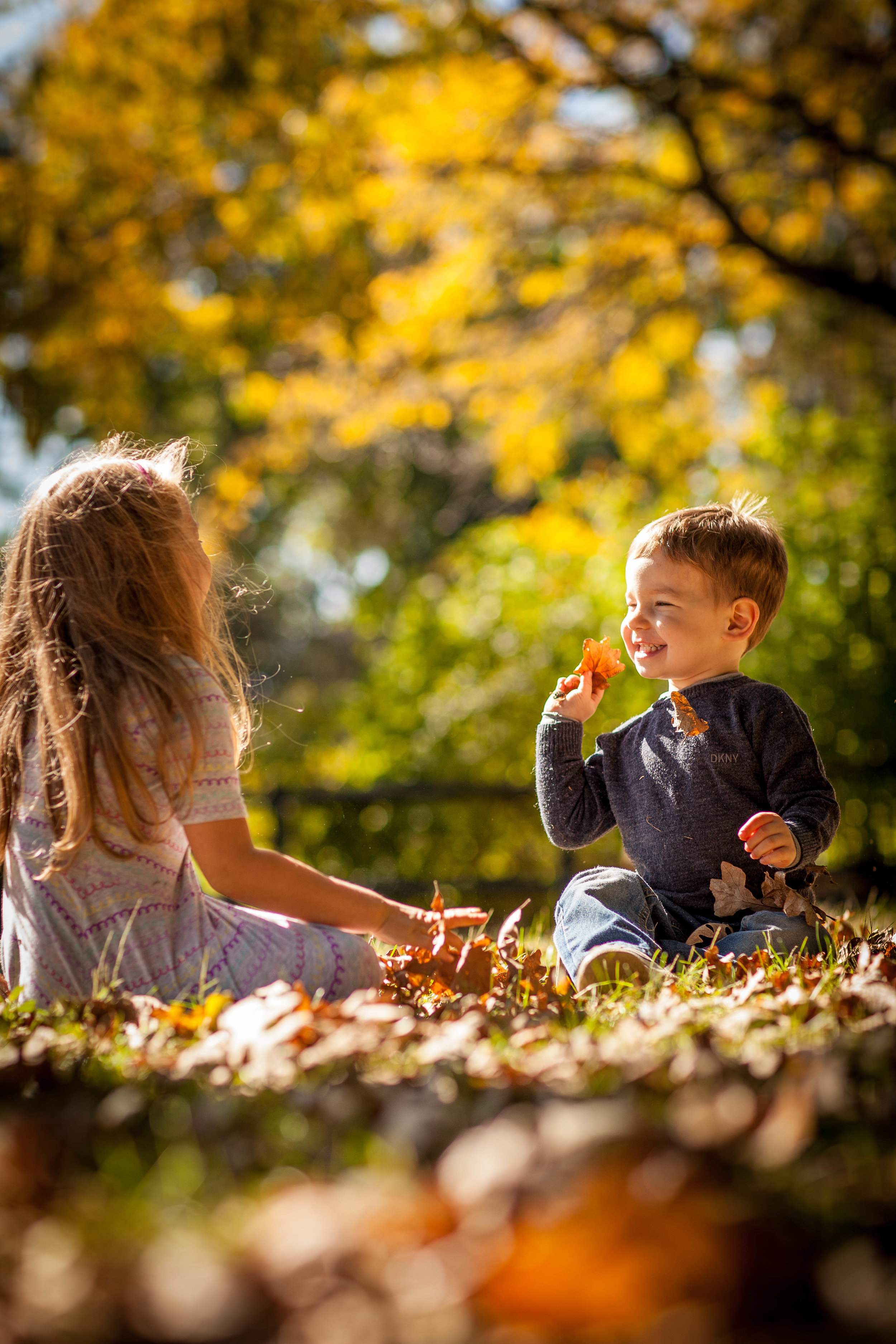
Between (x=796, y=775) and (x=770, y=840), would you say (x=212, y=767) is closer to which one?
(x=770, y=840)

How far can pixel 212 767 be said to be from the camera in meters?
2.38

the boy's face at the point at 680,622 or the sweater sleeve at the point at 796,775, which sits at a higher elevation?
the boy's face at the point at 680,622

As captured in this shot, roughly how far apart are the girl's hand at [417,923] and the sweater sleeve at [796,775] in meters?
0.79

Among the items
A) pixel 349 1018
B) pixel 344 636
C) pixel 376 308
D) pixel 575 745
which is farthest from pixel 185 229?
pixel 344 636

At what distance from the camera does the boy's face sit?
2941 mm

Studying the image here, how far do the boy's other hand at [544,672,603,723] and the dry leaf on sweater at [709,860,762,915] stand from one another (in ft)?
1.78

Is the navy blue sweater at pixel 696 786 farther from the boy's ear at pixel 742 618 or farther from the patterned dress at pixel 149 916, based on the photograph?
the patterned dress at pixel 149 916

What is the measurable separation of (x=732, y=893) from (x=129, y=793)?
1523mm

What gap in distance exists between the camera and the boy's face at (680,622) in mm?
2941

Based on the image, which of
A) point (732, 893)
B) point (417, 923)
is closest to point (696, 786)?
point (732, 893)

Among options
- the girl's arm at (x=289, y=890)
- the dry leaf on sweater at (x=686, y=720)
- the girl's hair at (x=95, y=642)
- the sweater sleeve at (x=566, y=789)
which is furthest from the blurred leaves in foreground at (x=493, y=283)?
the girl's hair at (x=95, y=642)

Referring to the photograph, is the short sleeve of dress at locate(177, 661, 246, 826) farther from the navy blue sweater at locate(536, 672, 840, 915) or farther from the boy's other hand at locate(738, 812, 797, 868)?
the boy's other hand at locate(738, 812, 797, 868)

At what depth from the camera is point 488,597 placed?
6934 millimetres

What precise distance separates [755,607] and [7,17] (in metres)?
6.46
